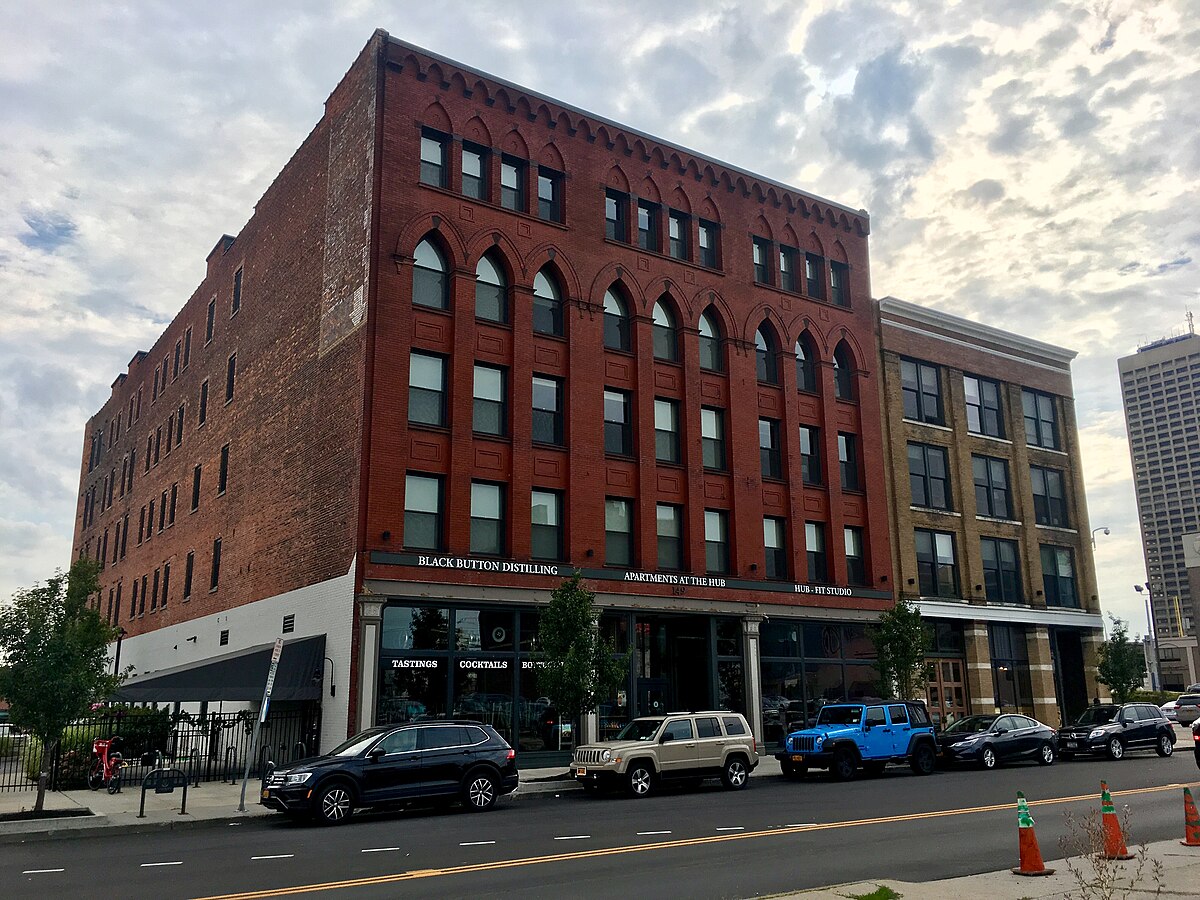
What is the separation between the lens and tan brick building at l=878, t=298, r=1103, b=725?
3803cm

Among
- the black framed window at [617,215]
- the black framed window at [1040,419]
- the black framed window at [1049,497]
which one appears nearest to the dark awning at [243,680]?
the black framed window at [617,215]

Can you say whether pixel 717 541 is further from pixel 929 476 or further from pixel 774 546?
pixel 929 476

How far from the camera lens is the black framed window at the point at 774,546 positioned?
111 feet

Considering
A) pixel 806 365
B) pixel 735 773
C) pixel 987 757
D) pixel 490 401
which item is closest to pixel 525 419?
pixel 490 401

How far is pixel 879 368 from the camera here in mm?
38781

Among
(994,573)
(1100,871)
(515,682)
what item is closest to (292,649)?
(515,682)

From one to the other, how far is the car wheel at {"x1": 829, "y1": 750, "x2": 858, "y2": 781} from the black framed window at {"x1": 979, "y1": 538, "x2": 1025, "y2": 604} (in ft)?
54.9

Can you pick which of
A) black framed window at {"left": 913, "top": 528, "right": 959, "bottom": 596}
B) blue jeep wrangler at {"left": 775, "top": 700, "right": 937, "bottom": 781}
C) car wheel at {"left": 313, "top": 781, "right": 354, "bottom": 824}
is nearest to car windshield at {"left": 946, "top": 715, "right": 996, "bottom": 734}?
blue jeep wrangler at {"left": 775, "top": 700, "right": 937, "bottom": 781}

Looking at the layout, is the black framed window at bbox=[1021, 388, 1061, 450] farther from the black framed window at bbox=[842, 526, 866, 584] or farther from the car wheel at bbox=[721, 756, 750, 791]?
the car wheel at bbox=[721, 756, 750, 791]

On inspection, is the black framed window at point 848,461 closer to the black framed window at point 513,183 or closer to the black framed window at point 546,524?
the black framed window at point 546,524

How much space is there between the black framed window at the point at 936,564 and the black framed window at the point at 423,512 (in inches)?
747

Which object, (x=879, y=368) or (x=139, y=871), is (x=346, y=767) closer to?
(x=139, y=871)

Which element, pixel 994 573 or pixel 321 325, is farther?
pixel 994 573

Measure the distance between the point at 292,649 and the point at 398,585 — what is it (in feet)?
11.9
